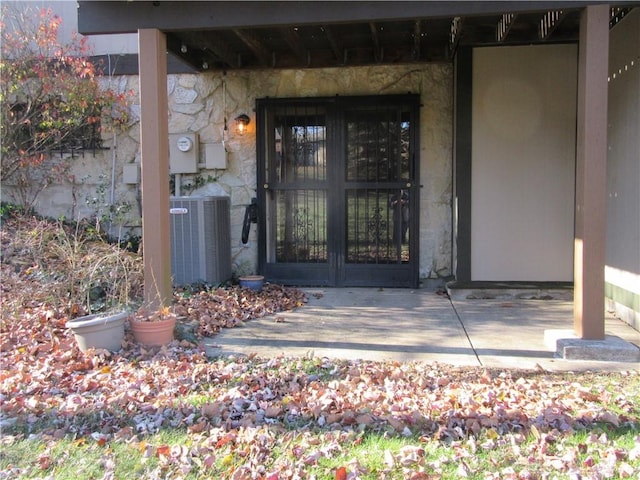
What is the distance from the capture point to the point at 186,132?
274 inches

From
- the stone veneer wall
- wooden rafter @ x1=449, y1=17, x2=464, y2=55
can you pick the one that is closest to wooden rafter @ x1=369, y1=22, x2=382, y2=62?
the stone veneer wall

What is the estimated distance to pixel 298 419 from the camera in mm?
Result: 2777

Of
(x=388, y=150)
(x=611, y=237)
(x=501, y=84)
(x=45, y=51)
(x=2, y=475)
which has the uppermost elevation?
(x=45, y=51)

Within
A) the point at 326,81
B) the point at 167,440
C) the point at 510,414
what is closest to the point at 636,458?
the point at 510,414

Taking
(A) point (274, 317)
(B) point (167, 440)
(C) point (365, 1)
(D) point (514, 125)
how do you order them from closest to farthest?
(B) point (167, 440) < (C) point (365, 1) < (A) point (274, 317) < (D) point (514, 125)

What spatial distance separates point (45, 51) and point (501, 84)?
5788mm

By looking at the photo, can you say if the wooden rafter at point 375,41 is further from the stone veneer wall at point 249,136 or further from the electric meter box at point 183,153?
the electric meter box at point 183,153

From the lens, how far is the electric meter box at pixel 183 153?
6840 millimetres

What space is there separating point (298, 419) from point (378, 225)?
13.5 feet

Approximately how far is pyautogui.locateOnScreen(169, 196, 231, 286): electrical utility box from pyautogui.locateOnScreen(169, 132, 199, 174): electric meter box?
0.75 meters

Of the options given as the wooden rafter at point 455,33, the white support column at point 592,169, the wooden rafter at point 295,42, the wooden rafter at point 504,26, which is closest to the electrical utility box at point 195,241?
the wooden rafter at point 295,42

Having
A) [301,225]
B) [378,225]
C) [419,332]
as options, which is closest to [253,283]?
[301,225]

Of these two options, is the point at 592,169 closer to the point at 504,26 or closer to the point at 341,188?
the point at 504,26

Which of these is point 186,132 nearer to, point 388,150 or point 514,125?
point 388,150
